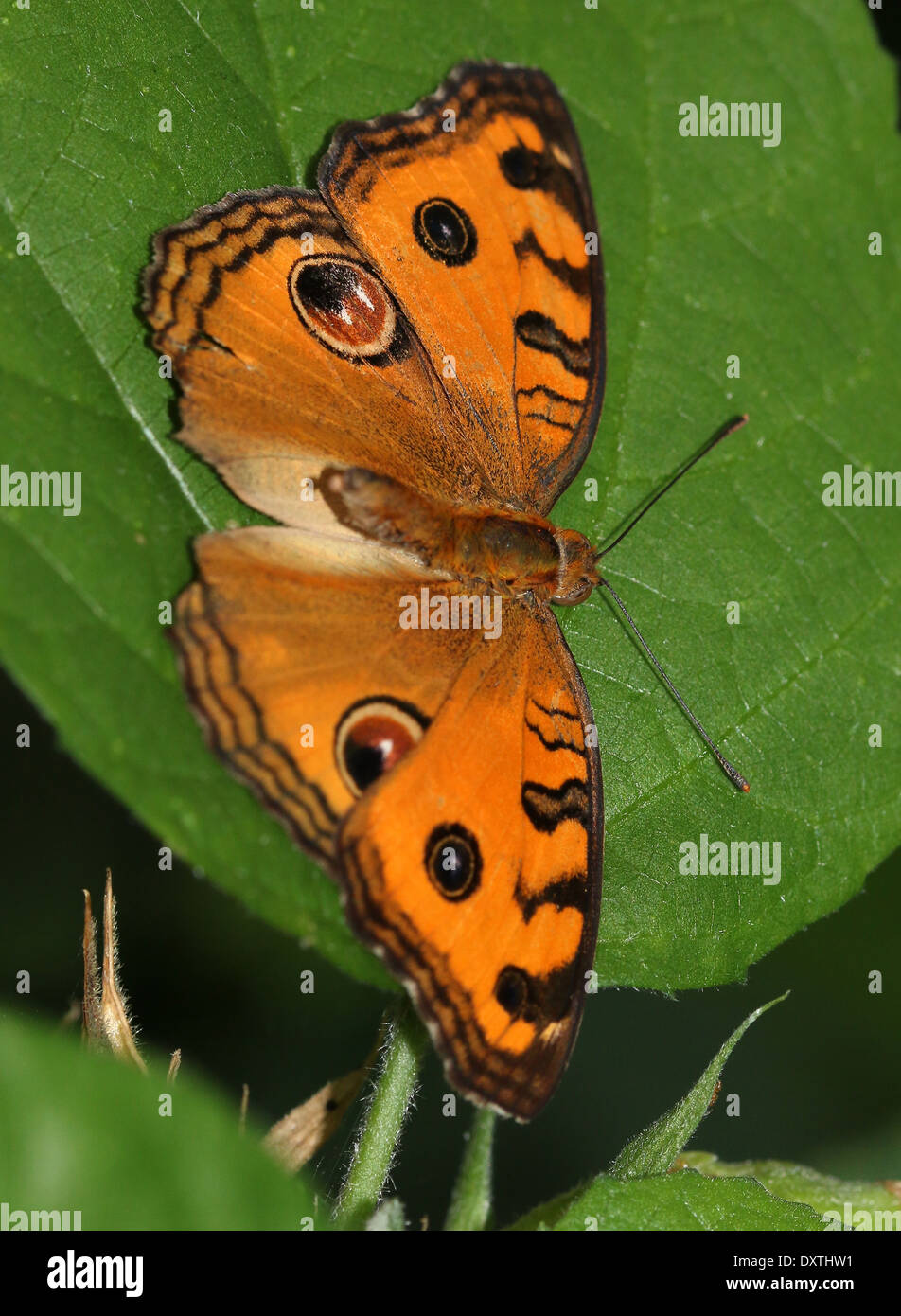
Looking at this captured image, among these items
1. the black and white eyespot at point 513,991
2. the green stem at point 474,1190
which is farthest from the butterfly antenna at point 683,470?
the green stem at point 474,1190

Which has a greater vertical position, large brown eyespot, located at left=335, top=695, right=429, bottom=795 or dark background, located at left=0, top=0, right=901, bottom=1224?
large brown eyespot, located at left=335, top=695, right=429, bottom=795

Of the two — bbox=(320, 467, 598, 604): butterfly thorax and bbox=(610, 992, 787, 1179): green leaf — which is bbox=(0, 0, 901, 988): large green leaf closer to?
bbox=(320, 467, 598, 604): butterfly thorax

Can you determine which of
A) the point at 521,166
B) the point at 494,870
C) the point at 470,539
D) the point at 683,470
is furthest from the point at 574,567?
the point at 521,166

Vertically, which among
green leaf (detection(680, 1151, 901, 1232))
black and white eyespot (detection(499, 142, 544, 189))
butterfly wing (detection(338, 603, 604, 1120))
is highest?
black and white eyespot (detection(499, 142, 544, 189))

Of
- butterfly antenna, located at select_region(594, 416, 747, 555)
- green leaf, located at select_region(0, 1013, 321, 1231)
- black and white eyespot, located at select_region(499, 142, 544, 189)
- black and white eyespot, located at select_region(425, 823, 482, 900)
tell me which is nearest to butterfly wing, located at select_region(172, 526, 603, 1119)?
black and white eyespot, located at select_region(425, 823, 482, 900)

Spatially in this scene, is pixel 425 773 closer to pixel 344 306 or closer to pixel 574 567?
pixel 574 567
